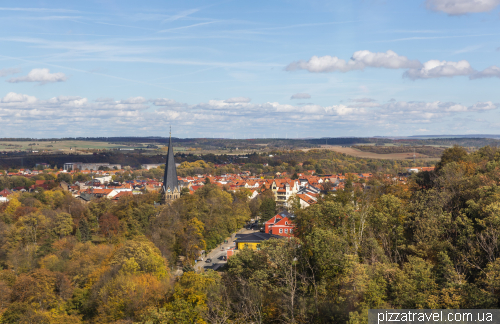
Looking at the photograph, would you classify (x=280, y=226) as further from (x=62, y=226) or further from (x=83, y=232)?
(x=62, y=226)

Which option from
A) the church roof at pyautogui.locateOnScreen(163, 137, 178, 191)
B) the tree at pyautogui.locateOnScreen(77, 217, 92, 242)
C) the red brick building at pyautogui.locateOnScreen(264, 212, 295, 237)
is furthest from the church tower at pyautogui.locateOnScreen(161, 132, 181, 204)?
the red brick building at pyautogui.locateOnScreen(264, 212, 295, 237)

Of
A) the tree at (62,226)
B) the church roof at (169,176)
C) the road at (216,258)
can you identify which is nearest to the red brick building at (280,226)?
the road at (216,258)

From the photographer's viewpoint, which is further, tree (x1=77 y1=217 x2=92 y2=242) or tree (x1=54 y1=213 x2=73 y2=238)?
tree (x1=54 y1=213 x2=73 y2=238)

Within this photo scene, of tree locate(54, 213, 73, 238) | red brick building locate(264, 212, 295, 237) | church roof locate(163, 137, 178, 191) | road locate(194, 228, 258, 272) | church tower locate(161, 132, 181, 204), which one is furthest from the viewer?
church roof locate(163, 137, 178, 191)

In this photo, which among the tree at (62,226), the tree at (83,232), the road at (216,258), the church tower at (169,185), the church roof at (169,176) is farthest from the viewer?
the church roof at (169,176)

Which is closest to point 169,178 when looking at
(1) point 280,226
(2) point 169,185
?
(2) point 169,185

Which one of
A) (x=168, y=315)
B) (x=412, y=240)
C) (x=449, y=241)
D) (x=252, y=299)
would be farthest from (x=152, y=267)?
(x=449, y=241)

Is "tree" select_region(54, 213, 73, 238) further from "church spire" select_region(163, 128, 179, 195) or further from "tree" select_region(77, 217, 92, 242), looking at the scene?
"church spire" select_region(163, 128, 179, 195)

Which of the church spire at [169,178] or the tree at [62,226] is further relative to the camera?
the church spire at [169,178]

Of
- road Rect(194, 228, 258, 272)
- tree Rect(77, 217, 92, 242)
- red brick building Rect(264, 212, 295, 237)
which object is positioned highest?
red brick building Rect(264, 212, 295, 237)

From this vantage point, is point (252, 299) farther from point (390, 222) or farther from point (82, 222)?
point (82, 222)

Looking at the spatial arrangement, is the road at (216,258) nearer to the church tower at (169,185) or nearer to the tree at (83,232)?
the church tower at (169,185)
